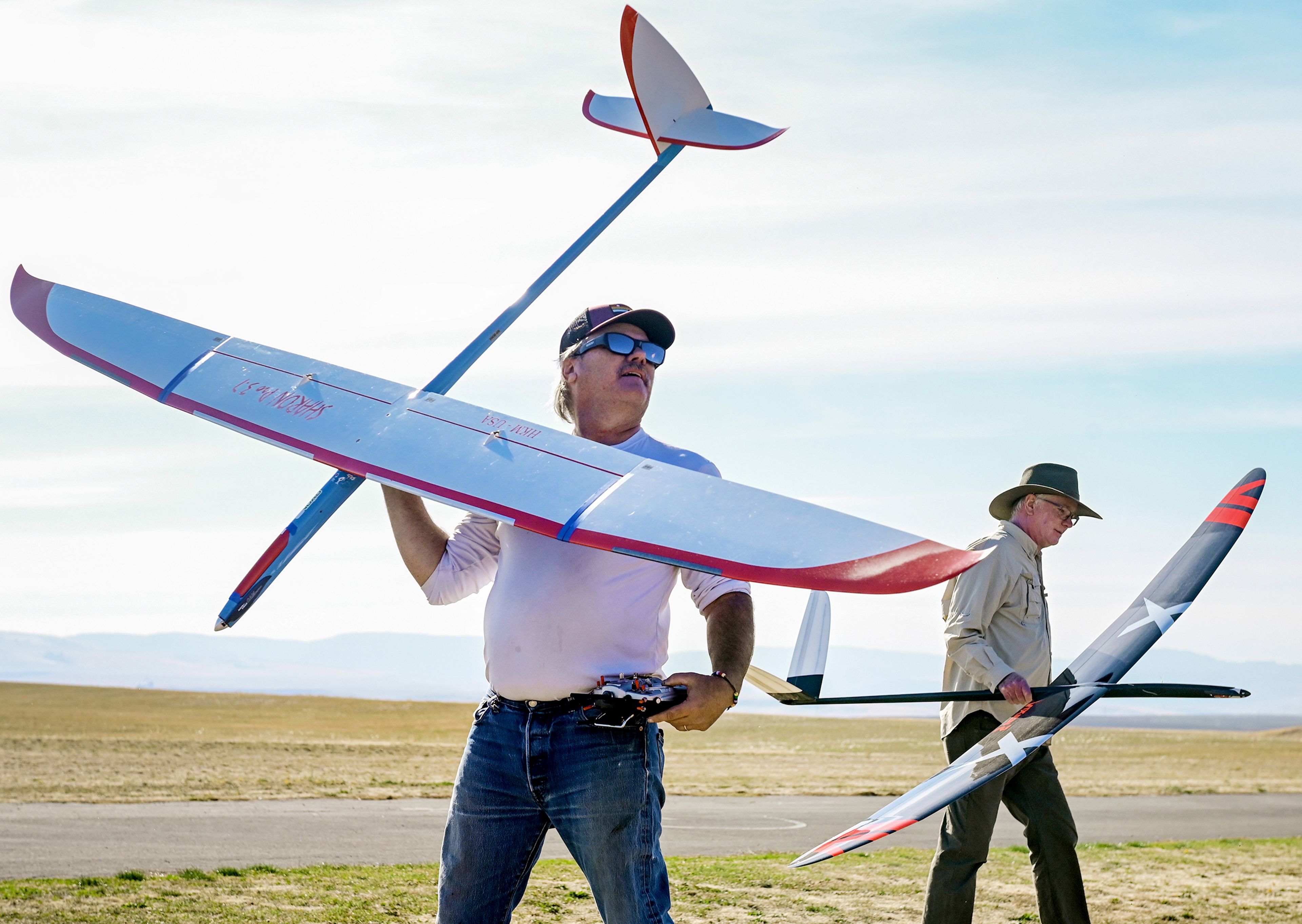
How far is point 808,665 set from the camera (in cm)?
472

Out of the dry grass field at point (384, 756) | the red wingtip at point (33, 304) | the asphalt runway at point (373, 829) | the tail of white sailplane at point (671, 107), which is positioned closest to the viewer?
the red wingtip at point (33, 304)

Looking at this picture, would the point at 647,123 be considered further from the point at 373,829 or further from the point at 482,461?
the point at 373,829

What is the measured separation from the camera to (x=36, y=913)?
518cm

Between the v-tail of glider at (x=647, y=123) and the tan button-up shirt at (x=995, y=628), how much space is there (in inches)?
77.3

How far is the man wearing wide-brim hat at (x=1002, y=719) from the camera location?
4.61 meters

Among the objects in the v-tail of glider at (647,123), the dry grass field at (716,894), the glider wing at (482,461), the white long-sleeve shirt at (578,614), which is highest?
the v-tail of glider at (647,123)

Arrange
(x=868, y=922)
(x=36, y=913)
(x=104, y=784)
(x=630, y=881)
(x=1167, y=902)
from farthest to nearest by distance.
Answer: (x=104, y=784) < (x=1167, y=902) < (x=868, y=922) < (x=36, y=913) < (x=630, y=881)

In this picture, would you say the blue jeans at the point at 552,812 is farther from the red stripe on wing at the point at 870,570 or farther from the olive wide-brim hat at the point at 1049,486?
the olive wide-brim hat at the point at 1049,486

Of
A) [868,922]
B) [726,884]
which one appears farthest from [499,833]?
[726,884]

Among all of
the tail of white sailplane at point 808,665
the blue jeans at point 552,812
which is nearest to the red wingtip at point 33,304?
the blue jeans at point 552,812

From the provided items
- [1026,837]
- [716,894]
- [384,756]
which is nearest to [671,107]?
[1026,837]

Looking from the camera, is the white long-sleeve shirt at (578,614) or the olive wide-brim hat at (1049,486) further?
the olive wide-brim hat at (1049,486)

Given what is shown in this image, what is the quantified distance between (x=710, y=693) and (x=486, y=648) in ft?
2.01

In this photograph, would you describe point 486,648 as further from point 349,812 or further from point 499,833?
point 349,812
